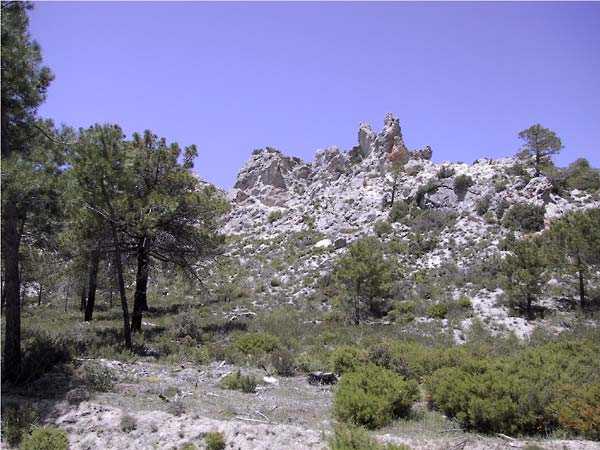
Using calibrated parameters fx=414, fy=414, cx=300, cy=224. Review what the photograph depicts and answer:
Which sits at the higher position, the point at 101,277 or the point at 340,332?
the point at 101,277

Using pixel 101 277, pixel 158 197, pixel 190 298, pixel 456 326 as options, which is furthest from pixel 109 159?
pixel 190 298

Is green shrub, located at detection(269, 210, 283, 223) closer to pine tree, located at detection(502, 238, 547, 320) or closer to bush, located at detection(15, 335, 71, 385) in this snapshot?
pine tree, located at detection(502, 238, 547, 320)

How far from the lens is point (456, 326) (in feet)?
61.4

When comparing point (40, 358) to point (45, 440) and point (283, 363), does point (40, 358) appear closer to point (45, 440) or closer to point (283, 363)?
point (45, 440)

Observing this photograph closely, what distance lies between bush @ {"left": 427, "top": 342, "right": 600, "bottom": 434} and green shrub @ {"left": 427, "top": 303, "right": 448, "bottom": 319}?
11992 millimetres

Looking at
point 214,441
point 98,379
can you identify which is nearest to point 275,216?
point 98,379

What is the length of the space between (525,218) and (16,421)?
31962mm

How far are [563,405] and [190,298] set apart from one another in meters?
25.0

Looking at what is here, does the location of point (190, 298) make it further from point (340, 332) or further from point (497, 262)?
point (497, 262)

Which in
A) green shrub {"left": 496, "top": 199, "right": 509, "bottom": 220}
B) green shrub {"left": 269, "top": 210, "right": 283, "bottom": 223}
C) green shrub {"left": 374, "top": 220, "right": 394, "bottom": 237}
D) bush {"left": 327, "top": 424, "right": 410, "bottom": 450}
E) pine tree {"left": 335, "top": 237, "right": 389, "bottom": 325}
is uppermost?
green shrub {"left": 269, "top": 210, "right": 283, "bottom": 223}

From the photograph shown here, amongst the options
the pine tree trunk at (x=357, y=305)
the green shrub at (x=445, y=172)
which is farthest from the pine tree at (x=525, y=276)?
the green shrub at (x=445, y=172)

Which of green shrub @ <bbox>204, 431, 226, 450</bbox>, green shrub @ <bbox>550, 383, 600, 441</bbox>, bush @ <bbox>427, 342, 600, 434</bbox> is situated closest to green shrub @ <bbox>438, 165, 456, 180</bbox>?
bush @ <bbox>427, 342, 600, 434</bbox>

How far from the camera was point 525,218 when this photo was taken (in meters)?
30.4

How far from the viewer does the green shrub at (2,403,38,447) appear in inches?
253
